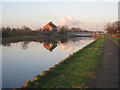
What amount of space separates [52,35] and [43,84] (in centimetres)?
6673

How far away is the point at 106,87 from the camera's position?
5.86 metres

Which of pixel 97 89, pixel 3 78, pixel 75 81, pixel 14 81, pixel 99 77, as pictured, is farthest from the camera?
pixel 3 78

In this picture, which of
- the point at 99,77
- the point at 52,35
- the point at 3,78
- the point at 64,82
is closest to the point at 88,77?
the point at 99,77

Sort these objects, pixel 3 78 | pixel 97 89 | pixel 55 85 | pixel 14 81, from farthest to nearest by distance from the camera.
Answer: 1. pixel 3 78
2. pixel 14 81
3. pixel 55 85
4. pixel 97 89

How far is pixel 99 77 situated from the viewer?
23.4ft

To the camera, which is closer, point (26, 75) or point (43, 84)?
point (43, 84)

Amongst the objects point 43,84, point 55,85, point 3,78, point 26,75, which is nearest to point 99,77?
point 55,85

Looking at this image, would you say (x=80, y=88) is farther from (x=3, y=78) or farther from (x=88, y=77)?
(x=3, y=78)

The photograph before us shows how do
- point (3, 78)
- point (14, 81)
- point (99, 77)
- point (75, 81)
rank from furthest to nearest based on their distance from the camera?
point (3, 78) < point (14, 81) < point (99, 77) < point (75, 81)

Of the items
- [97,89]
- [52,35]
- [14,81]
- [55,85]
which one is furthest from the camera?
[52,35]

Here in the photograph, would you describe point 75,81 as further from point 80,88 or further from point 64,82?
point 80,88

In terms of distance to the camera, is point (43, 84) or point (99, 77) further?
point (99, 77)

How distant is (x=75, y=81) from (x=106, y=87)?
143cm

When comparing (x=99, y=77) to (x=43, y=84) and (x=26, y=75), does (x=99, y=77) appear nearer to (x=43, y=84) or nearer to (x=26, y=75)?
(x=43, y=84)
